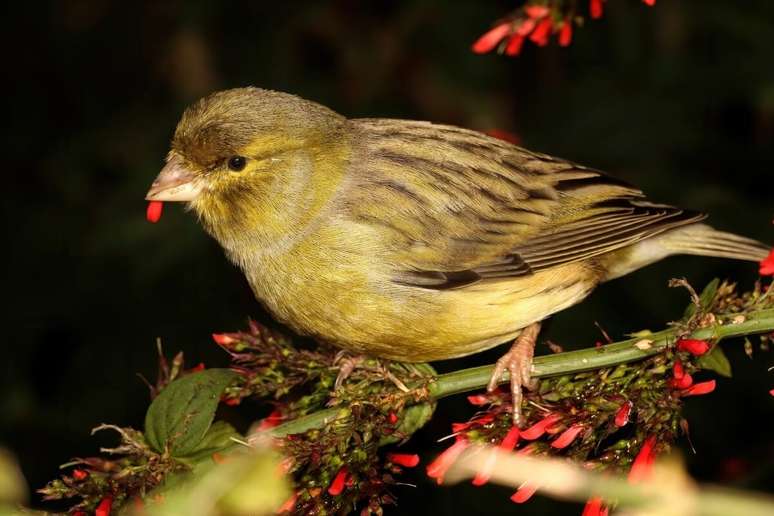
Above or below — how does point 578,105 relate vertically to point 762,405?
above

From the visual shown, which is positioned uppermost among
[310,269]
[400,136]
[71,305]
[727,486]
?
[400,136]

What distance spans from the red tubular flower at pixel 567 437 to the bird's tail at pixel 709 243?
1.69 metres

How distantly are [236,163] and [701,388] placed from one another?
1874 millimetres

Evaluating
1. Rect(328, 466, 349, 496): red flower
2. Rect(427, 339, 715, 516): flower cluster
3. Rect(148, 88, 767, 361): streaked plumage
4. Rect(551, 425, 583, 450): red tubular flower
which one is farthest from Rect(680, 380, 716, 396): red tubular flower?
Rect(148, 88, 767, 361): streaked plumage

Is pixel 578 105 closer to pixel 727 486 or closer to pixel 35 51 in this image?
pixel 727 486

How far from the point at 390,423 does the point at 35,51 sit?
489cm

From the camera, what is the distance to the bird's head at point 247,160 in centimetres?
373

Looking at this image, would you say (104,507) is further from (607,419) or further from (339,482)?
(607,419)

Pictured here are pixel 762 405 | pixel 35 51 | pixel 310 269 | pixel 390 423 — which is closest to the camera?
pixel 390 423

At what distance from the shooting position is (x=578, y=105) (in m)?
5.41

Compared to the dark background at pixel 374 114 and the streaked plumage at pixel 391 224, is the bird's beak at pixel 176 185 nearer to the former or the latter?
the streaked plumage at pixel 391 224

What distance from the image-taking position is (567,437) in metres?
2.72

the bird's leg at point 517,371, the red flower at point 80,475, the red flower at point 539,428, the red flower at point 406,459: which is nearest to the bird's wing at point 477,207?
the bird's leg at point 517,371

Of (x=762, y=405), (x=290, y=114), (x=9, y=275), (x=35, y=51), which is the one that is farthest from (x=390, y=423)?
(x=35, y=51)
